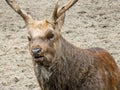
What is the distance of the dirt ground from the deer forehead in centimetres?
310

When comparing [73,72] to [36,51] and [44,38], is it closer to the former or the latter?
[44,38]

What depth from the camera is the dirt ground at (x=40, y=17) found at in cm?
993

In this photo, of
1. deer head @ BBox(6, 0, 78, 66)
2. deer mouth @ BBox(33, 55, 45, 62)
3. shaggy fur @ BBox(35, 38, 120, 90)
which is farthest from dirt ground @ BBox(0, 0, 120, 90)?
deer mouth @ BBox(33, 55, 45, 62)

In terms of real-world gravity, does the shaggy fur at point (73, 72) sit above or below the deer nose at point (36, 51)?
below

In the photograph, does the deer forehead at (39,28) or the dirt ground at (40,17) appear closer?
the deer forehead at (39,28)

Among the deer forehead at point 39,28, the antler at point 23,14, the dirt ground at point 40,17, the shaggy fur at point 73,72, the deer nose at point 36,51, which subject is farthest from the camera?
the dirt ground at point 40,17

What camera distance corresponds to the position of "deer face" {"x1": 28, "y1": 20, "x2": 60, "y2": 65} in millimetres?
6078

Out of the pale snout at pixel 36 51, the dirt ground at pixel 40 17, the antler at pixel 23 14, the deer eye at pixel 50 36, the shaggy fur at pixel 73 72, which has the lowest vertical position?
the dirt ground at pixel 40 17

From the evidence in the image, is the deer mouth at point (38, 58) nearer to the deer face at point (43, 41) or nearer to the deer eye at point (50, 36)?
the deer face at point (43, 41)

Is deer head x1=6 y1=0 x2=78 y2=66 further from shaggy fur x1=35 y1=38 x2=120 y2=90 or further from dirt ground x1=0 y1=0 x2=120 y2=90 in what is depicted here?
dirt ground x1=0 y1=0 x2=120 y2=90

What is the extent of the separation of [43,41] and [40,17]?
25.2ft

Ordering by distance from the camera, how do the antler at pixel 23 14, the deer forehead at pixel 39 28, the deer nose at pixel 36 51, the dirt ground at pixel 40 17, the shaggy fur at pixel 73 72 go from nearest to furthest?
the deer nose at pixel 36 51 < the deer forehead at pixel 39 28 < the shaggy fur at pixel 73 72 < the antler at pixel 23 14 < the dirt ground at pixel 40 17

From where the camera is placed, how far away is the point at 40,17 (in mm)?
13828

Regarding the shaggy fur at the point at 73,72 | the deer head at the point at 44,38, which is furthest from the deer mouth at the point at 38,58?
the shaggy fur at the point at 73,72
